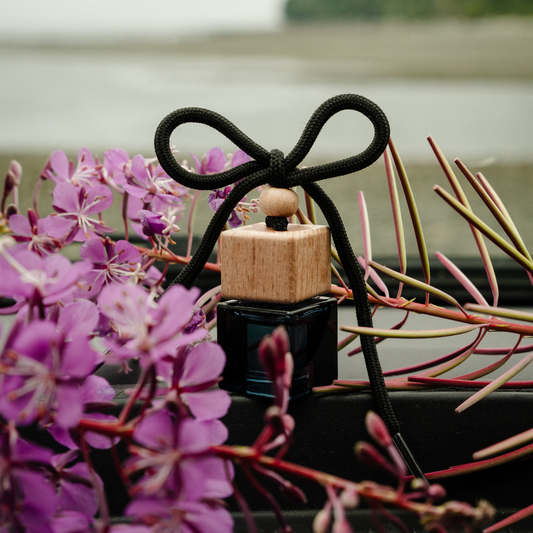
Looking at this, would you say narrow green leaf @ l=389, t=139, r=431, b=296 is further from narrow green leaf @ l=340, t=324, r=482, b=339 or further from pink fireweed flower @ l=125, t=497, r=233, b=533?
pink fireweed flower @ l=125, t=497, r=233, b=533

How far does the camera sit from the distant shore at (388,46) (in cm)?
80

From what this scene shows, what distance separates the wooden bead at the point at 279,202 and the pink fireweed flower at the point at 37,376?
0.14m

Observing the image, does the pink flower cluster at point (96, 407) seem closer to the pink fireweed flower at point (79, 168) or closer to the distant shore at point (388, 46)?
the pink fireweed flower at point (79, 168)

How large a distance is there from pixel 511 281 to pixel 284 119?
427mm

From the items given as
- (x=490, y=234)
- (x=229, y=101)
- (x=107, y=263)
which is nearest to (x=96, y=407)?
(x=107, y=263)

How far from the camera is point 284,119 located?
0.88m

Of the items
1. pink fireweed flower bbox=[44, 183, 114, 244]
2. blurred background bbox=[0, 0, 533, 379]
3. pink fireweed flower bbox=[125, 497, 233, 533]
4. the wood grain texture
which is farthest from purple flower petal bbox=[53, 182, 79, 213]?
blurred background bbox=[0, 0, 533, 379]

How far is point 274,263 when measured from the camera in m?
0.28

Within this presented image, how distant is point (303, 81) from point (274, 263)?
2.19 ft

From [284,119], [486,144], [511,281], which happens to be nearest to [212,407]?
[511,281]

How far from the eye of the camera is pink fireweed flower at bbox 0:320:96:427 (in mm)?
167

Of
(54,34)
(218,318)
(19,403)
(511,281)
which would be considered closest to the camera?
(19,403)

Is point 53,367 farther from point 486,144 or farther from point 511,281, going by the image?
point 486,144

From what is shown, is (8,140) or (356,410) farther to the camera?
(8,140)
